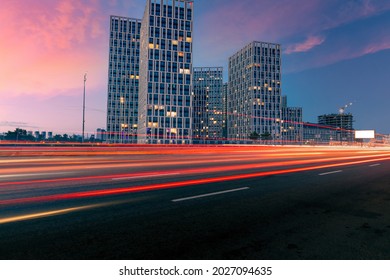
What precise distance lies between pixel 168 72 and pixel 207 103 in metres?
73.7

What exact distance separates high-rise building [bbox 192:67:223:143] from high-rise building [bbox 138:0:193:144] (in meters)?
64.0

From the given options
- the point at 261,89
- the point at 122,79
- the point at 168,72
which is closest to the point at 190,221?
the point at 168,72

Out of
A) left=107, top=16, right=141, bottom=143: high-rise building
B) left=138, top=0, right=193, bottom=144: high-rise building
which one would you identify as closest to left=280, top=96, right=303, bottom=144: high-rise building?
left=138, top=0, right=193, bottom=144: high-rise building

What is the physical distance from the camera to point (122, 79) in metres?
125

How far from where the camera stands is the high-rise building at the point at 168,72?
94.9m

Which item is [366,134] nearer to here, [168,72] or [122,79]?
[168,72]

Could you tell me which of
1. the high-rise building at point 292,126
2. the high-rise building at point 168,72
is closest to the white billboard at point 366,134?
the high-rise building at point 168,72

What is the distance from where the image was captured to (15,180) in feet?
26.6

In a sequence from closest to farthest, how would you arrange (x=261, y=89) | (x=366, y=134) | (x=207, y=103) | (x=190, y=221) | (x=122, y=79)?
(x=190, y=221)
(x=366, y=134)
(x=122, y=79)
(x=261, y=89)
(x=207, y=103)

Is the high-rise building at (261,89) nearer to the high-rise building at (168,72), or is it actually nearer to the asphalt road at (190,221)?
the high-rise building at (168,72)

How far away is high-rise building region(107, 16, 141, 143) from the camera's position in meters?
124

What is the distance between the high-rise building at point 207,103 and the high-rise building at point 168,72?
6398 cm

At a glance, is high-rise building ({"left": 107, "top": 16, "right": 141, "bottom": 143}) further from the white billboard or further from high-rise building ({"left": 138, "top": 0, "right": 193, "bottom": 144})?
the white billboard
